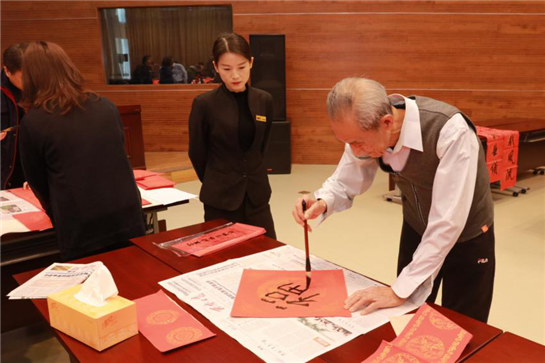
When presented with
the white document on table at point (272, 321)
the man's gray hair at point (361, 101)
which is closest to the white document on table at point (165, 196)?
the white document on table at point (272, 321)

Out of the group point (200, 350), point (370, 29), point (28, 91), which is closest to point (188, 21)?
point (370, 29)

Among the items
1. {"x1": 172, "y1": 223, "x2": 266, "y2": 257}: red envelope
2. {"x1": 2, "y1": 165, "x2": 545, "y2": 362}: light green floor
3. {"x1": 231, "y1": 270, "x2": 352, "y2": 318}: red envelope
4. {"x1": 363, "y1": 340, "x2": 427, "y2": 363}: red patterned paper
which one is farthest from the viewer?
{"x1": 2, "y1": 165, "x2": 545, "y2": 362}: light green floor

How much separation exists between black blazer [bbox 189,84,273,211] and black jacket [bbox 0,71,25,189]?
1244 mm

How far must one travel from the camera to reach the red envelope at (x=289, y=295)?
4.16ft

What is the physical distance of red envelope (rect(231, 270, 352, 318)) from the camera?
1.27m

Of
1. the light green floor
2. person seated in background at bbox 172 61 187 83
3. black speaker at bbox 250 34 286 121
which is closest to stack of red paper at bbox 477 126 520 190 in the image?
the light green floor

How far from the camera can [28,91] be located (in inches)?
71.2

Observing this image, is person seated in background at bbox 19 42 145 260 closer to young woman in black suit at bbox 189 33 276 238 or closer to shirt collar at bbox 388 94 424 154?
young woman in black suit at bbox 189 33 276 238

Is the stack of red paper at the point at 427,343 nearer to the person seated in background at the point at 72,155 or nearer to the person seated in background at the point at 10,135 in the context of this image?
the person seated in background at the point at 72,155

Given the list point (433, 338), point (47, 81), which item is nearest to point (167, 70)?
point (47, 81)

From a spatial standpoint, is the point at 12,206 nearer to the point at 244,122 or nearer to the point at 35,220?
the point at 35,220

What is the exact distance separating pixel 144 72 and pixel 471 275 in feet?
21.3

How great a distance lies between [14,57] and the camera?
249cm

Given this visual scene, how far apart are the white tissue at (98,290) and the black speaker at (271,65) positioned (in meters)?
5.21
